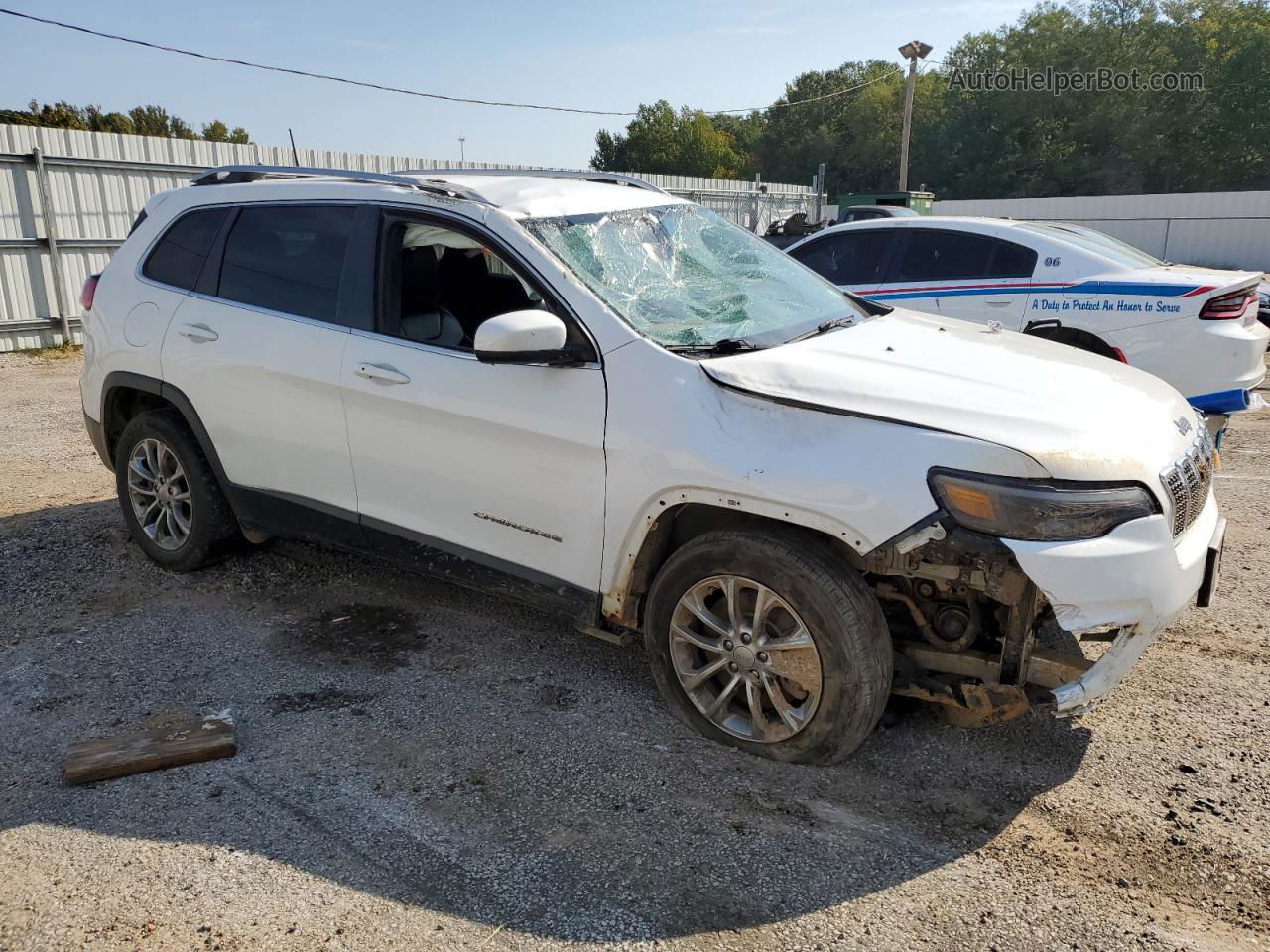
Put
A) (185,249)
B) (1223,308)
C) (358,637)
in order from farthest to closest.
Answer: (1223,308)
(185,249)
(358,637)

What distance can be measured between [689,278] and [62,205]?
1222 centimetres

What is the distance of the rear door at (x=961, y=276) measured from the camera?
25.7 ft

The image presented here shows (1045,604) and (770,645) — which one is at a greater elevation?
(1045,604)

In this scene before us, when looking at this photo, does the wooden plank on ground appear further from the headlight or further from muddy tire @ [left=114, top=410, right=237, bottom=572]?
the headlight

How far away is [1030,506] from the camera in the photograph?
285cm

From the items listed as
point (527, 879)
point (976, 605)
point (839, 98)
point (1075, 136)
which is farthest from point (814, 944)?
point (839, 98)

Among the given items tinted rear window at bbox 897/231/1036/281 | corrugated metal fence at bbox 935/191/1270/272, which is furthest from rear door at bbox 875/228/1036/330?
corrugated metal fence at bbox 935/191/1270/272

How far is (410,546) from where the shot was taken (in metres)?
4.10

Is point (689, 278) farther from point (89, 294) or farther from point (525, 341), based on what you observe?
point (89, 294)

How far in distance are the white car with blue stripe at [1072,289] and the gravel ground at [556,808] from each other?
2774mm

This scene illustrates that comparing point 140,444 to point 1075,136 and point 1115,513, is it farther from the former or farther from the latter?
point 1075,136

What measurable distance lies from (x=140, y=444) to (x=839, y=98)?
78.6 meters

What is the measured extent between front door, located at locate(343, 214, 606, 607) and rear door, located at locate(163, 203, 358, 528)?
0.18 m

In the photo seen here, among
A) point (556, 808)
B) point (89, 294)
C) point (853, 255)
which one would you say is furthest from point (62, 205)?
point (556, 808)
